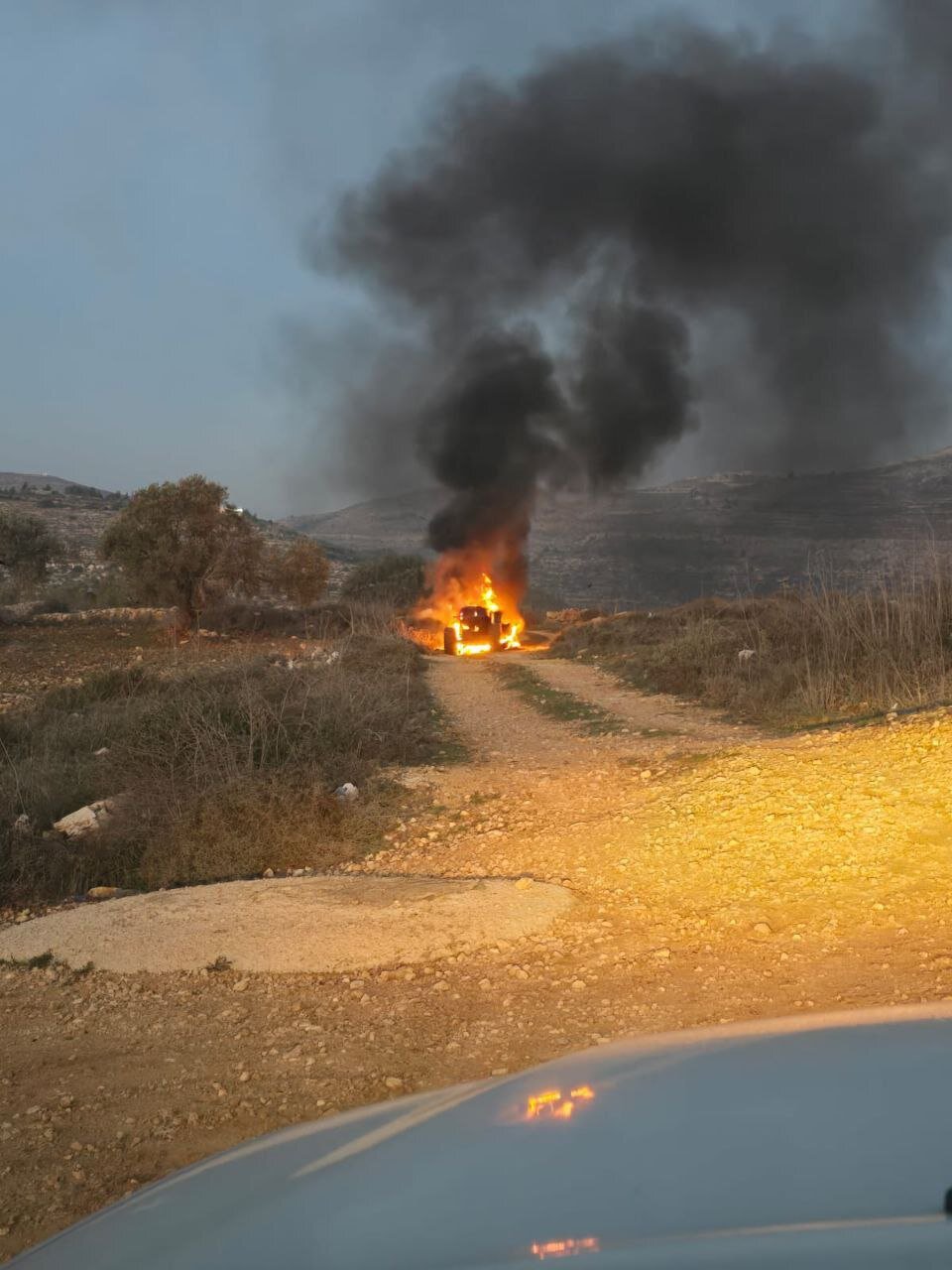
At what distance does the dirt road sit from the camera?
379 centimetres

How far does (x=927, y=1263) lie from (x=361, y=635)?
22.9 meters

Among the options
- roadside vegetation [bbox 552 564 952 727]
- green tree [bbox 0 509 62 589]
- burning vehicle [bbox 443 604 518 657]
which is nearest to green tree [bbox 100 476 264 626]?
burning vehicle [bbox 443 604 518 657]

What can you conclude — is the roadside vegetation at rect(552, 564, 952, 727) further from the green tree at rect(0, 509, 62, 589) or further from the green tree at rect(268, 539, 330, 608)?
the green tree at rect(0, 509, 62, 589)

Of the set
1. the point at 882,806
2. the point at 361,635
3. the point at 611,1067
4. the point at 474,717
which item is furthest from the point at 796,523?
the point at 611,1067

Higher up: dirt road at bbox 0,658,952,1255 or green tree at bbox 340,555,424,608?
green tree at bbox 340,555,424,608

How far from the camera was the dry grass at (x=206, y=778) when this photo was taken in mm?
7223

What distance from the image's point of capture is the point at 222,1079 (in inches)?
159

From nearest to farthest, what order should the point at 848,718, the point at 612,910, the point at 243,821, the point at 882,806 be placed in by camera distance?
the point at 612,910 < the point at 882,806 < the point at 243,821 < the point at 848,718

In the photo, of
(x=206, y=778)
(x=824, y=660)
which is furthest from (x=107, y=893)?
(x=824, y=660)

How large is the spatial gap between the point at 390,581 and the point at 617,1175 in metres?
40.8

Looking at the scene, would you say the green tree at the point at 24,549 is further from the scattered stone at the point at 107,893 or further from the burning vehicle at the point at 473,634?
the scattered stone at the point at 107,893

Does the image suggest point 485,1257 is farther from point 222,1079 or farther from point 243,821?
point 243,821

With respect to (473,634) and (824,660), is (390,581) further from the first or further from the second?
(824,660)

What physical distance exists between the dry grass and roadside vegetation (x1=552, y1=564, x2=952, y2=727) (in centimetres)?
455
